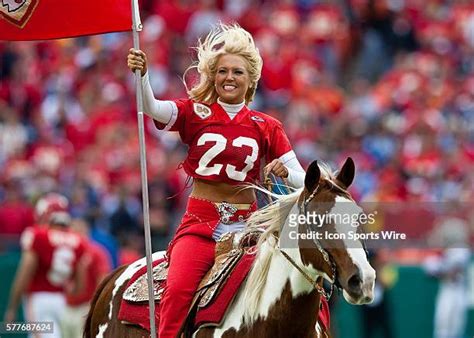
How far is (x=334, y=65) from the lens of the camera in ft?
67.4

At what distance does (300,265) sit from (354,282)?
0.54m

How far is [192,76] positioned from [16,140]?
10.2 metres

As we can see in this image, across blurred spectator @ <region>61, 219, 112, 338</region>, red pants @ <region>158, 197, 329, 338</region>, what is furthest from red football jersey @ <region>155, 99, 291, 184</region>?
blurred spectator @ <region>61, 219, 112, 338</region>

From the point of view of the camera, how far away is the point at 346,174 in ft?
23.9

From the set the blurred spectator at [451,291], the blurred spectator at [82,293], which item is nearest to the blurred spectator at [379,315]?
the blurred spectator at [451,291]

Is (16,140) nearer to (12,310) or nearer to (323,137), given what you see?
(323,137)

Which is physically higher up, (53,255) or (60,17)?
(53,255)

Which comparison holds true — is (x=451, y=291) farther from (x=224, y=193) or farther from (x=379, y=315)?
(x=224, y=193)

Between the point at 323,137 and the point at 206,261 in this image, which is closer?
the point at 206,261

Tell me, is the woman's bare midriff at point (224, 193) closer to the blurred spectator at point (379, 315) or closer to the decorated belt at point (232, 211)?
the decorated belt at point (232, 211)

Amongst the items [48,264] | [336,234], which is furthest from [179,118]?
[48,264]

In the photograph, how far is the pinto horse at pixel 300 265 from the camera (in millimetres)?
6961

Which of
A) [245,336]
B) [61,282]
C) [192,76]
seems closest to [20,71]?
[61,282]

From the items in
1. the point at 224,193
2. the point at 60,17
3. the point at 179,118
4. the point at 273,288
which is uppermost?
the point at 60,17
